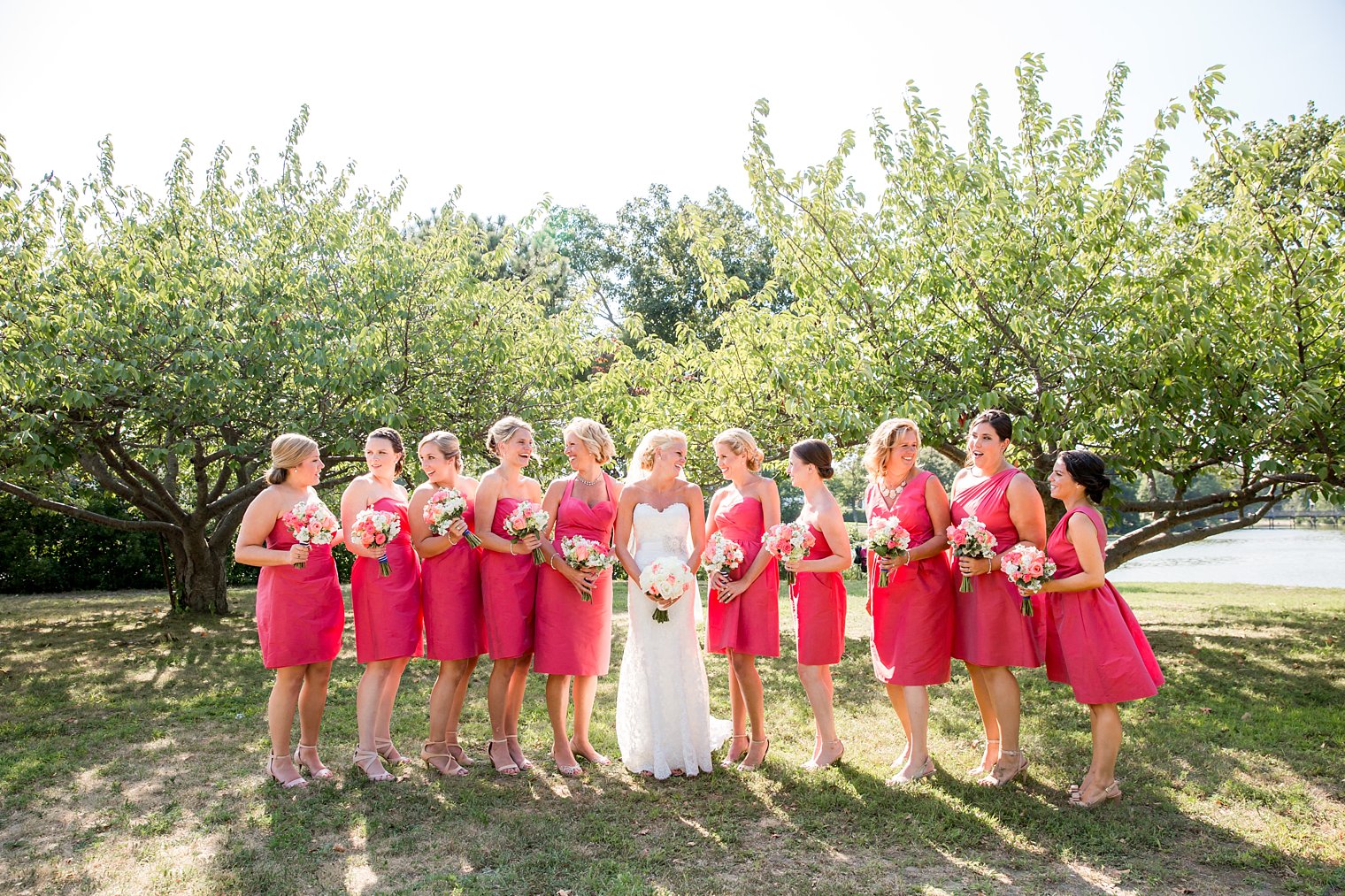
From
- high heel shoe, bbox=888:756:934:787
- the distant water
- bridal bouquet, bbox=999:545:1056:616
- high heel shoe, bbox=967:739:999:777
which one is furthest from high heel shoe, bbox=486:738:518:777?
the distant water

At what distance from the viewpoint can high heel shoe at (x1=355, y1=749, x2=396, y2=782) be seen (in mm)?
5695

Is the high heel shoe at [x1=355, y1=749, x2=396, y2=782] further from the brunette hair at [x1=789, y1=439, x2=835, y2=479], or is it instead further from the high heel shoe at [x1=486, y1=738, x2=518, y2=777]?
the brunette hair at [x1=789, y1=439, x2=835, y2=479]

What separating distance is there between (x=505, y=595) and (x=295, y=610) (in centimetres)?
128

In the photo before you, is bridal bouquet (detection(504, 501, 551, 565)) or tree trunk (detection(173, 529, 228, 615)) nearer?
bridal bouquet (detection(504, 501, 551, 565))

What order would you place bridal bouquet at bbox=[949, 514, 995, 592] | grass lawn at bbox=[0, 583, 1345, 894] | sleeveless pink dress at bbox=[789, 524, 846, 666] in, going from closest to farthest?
grass lawn at bbox=[0, 583, 1345, 894] → bridal bouquet at bbox=[949, 514, 995, 592] → sleeveless pink dress at bbox=[789, 524, 846, 666]

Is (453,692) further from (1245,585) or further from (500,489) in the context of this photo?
(1245,585)

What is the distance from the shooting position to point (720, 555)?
5730 mm

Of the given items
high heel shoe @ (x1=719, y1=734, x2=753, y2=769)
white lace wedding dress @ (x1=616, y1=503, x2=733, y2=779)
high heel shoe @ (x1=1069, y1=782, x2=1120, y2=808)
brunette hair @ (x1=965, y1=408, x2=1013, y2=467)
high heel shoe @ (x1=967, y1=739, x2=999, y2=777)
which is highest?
brunette hair @ (x1=965, y1=408, x2=1013, y2=467)

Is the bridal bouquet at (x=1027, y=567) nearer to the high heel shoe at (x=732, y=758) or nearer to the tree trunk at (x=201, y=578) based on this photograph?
the high heel shoe at (x=732, y=758)

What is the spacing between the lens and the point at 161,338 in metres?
9.55

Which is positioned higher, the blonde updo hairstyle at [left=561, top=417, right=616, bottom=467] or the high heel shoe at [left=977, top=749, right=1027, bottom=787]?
the blonde updo hairstyle at [left=561, top=417, right=616, bottom=467]

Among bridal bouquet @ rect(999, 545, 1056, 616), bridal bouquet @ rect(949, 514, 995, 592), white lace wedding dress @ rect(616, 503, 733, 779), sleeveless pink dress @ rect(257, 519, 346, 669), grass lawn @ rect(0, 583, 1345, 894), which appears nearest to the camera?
grass lawn @ rect(0, 583, 1345, 894)

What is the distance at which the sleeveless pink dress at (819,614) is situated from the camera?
5.90 meters

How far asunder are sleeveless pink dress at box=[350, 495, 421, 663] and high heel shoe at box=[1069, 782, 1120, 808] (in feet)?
13.5
